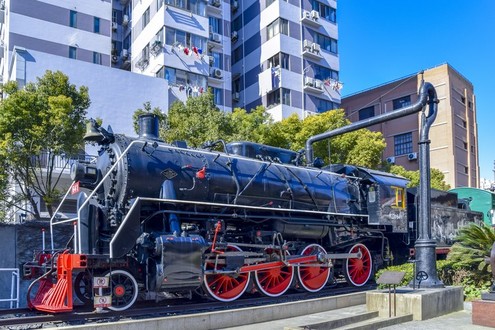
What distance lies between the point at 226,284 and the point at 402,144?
1326 inches

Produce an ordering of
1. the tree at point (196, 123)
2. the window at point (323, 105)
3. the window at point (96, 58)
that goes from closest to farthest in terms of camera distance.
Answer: the tree at point (196, 123), the window at point (96, 58), the window at point (323, 105)

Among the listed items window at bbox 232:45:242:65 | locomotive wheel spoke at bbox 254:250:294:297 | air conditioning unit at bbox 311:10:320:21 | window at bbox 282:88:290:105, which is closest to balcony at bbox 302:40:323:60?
air conditioning unit at bbox 311:10:320:21

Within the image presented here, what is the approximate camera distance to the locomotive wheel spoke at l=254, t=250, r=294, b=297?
10.2m

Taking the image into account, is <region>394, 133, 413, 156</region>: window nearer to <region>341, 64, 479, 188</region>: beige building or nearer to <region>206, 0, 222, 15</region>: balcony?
<region>341, 64, 479, 188</region>: beige building

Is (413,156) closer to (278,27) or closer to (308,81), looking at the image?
(308,81)

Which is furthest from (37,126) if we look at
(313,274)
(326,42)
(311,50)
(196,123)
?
(326,42)

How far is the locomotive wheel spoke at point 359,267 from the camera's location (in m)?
12.3

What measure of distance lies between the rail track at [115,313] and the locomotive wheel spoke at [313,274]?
0.84 m

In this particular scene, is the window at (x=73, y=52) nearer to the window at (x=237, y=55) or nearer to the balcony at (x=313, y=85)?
the window at (x=237, y=55)

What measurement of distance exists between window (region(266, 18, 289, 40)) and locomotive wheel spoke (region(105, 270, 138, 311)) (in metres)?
26.0

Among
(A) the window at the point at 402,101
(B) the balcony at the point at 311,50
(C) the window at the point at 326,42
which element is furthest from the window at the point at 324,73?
(A) the window at the point at 402,101

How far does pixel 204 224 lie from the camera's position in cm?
948

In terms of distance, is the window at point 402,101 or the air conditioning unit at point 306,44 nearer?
the air conditioning unit at point 306,44

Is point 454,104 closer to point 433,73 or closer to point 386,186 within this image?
point 433,73
